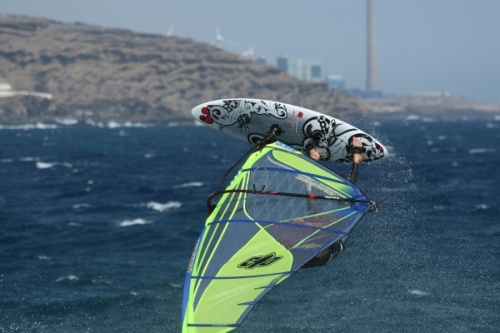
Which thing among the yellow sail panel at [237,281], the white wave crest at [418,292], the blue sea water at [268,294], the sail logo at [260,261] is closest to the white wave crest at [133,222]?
the blue sea water at [268,294]

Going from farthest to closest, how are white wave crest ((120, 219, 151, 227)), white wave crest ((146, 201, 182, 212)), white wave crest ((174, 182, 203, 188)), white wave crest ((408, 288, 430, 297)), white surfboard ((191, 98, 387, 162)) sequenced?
white wave crest ((174, 182, 203, 188)) → white wave crest ((146, 201, 182, 212)) → white wave crest ((120, 219, 151, 227)) → white wave crest ((408, 288, 430, 297)) → white surfboard ((191, 98, 387, 162))

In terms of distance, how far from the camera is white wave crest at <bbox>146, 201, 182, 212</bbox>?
144 feet

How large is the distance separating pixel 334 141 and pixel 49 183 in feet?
141

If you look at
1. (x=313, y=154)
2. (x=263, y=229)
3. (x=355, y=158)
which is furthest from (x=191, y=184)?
(x=263, y=229)

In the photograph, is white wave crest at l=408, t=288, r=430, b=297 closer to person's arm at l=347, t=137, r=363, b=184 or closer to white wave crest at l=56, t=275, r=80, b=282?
person's arm at l=347, t=137, r=363, b=184

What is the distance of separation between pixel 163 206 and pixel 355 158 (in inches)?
1118

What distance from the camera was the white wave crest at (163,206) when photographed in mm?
43938

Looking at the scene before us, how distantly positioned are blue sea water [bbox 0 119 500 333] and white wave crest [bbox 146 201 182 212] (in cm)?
10

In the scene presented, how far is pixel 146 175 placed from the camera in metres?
65.1

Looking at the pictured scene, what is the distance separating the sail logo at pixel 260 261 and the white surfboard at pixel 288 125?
4.43 metres

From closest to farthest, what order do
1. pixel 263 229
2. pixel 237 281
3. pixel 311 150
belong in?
pixel 237 281
pixel 263 229
pixel 311 150

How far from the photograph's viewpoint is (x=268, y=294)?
25.0m

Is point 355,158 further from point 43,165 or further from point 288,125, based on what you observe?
point 43,165

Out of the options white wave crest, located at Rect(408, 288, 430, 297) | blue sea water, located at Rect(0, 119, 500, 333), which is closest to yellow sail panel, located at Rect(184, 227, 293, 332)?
blue sea water, located at Rect(0, 119, 500, 333)
